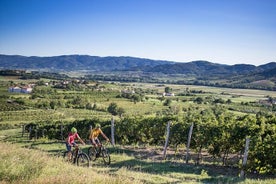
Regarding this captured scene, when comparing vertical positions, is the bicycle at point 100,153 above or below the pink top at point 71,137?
below

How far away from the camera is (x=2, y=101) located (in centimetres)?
9538

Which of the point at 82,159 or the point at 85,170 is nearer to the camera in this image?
the point at 85,170

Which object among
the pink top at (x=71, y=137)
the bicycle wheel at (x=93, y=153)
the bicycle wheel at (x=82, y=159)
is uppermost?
the pink top at (x=71, y=137)

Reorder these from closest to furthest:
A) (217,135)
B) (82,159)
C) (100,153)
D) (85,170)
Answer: (85,170), (82,159), (100,153), (217,135)

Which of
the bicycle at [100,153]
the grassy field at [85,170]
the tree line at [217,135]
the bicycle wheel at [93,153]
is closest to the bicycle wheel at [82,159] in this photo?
the grassy field at [85,170]

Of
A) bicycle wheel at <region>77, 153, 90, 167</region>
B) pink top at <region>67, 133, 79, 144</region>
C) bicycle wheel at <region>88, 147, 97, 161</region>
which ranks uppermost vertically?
pink top at <region>67, 133, 79, 144</region>

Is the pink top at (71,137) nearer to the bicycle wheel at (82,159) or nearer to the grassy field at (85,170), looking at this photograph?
the bicycle wheel at (82,159)

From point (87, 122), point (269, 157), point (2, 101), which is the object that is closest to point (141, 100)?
point (2, 101)

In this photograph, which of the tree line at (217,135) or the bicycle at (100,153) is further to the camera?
the bicycle at (100,153)

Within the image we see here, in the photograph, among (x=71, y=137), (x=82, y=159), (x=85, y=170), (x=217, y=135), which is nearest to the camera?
(x=85, y=170)

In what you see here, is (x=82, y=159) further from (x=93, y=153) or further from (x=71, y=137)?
(x=93, y=153)

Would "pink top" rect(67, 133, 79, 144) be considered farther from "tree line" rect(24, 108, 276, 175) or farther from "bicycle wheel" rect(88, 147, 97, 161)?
"tree line" rect(24, 108, 276, 175)

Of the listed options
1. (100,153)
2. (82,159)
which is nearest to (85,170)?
(82,159)

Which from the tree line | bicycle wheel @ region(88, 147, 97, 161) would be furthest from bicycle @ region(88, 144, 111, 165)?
the tree line
